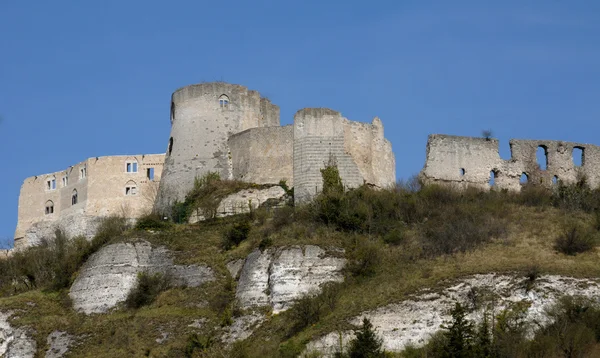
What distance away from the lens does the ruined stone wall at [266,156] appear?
5750cm

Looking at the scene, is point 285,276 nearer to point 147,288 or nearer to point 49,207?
point 147,288

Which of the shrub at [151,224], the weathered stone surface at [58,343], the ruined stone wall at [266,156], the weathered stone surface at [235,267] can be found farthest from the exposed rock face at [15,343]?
the ruined stone wall at [266,156]

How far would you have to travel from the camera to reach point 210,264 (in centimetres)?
5222

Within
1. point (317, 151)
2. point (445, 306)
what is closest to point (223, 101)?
point (317, 151)

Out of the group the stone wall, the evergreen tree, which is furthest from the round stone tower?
the evergreen tree

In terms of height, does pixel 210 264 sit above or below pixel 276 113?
below

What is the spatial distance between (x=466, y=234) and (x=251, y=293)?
8.31m

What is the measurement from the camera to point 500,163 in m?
57.8

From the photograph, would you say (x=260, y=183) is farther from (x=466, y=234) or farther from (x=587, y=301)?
(x=587, y=301)

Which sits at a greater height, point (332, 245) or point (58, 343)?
point (332, 245)

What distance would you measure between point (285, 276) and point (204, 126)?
13.6 m

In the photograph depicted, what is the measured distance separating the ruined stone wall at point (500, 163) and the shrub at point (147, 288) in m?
12.2

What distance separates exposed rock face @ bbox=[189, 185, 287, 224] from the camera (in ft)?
186

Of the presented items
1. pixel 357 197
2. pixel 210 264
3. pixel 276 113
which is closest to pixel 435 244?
pixel 357 197
